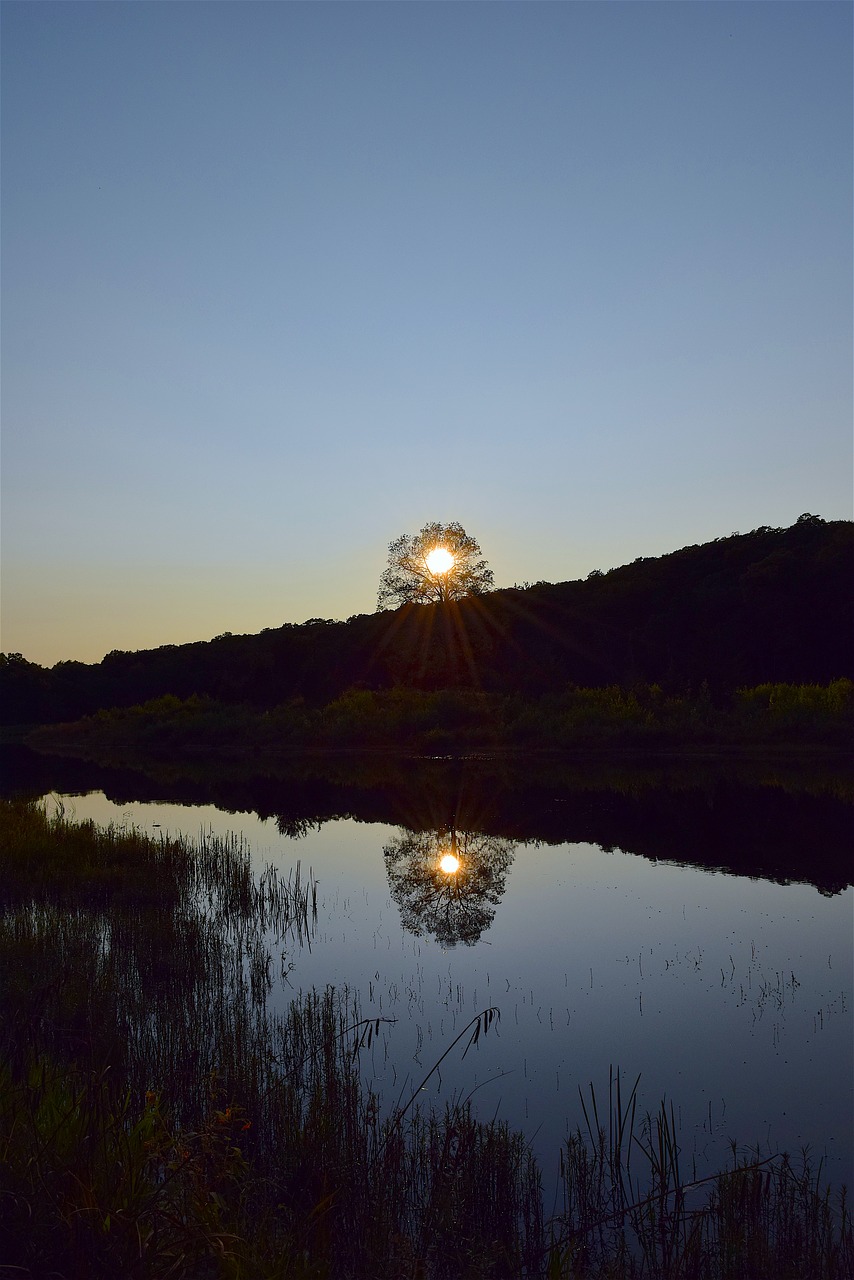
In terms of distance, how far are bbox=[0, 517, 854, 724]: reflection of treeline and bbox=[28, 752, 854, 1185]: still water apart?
25.0m

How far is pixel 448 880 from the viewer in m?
13.9

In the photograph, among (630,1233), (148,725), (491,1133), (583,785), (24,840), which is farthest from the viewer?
(148,725)

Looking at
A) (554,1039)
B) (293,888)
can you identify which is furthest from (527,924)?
(554,1039)

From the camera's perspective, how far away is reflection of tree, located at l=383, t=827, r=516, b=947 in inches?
436

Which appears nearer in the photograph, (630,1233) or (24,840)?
(630,1233)

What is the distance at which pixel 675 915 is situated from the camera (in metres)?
11.1

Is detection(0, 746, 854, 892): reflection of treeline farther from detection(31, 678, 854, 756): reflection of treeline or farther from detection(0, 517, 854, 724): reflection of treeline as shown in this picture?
detection(0, 517, 854, 724): reflection of treeline

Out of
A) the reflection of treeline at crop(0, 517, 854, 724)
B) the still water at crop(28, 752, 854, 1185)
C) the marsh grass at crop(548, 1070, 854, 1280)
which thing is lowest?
the still water at crop(28, 752, 854, 1185)

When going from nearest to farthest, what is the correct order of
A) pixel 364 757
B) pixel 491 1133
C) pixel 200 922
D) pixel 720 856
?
1. pixel 491 1133
2. pixel 200 922
3. pixel 720 856
4. pixel 364 757

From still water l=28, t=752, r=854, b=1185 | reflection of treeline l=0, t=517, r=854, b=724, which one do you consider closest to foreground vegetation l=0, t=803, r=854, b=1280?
still water l=28, t=752, r=854, b=1185

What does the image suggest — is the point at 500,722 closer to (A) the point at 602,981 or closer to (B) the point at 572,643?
(B) the point at 572,643

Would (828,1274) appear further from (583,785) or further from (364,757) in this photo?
(364,757)

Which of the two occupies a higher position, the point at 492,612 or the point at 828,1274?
the point at 492,612

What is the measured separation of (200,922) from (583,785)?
16.2 metres
